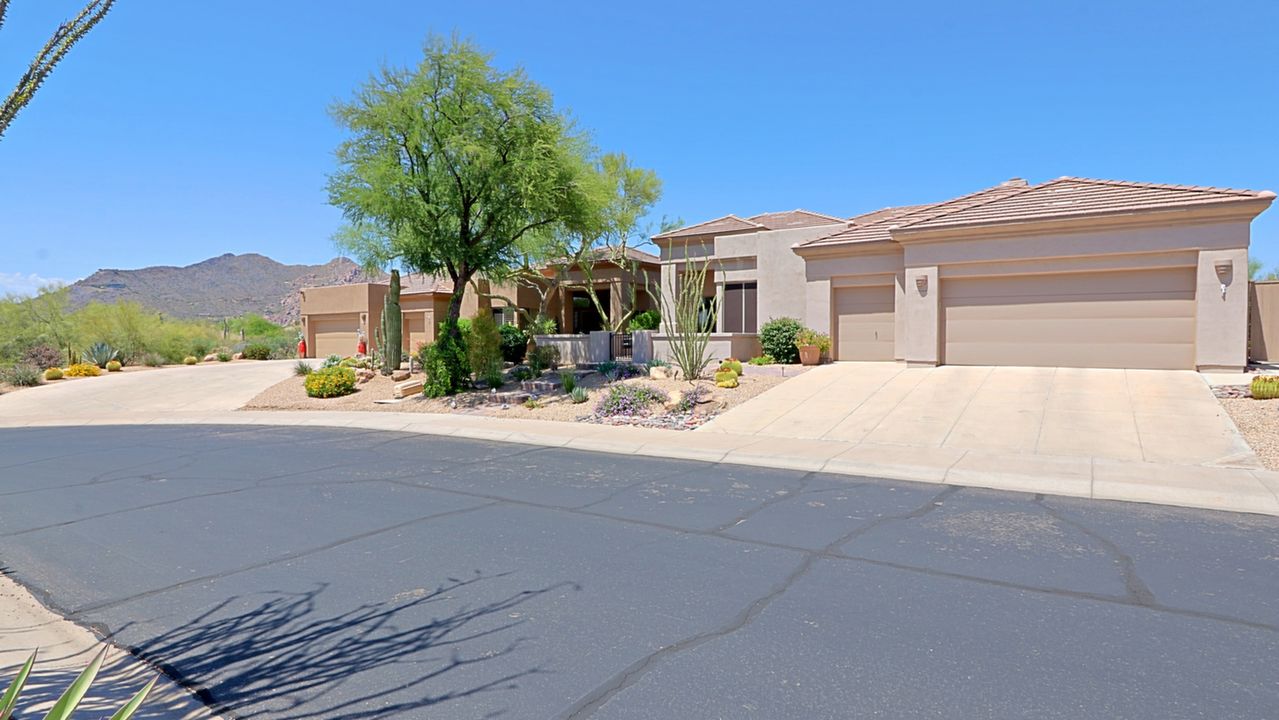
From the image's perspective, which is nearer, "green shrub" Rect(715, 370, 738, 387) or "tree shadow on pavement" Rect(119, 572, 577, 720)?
"tree shadow on pavement" Rect(119, 572, 577, 720)

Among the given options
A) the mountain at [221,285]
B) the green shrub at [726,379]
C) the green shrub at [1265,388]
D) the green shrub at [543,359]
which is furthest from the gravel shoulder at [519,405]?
the mountain at [221,285]

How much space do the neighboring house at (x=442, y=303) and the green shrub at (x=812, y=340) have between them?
37.3ft

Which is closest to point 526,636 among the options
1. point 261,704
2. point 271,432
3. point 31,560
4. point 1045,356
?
point 261,704

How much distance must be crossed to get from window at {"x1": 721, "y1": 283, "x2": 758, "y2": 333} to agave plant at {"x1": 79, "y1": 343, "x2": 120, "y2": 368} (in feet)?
82.5

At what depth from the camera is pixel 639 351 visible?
23.9 meters

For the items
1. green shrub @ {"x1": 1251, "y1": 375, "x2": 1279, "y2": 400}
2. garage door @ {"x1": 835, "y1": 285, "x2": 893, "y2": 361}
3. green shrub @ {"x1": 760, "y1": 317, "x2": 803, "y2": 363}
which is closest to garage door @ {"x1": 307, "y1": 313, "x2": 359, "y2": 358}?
green shrub @ {"x1": 760, "y1": 317, "x2": 803, "y2": 363}

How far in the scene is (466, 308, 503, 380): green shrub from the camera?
21484mm

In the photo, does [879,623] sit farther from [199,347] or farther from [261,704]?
[199,347]

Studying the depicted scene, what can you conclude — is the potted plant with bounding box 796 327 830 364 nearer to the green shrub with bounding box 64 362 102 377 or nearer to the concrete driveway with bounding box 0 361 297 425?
the concrete driveway with bounding box 0 361 297 425

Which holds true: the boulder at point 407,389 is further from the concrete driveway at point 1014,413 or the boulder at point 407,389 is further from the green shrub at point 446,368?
the concrete driveway at point 1014,413

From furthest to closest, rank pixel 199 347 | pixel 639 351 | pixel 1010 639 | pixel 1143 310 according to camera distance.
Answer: pixel 199 347 < pixel 639 351 < pixel 1143 310 < pixel 1010 639

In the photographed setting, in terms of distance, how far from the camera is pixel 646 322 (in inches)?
1220

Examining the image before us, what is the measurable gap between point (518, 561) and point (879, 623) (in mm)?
2902

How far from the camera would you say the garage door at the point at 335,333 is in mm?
39375
